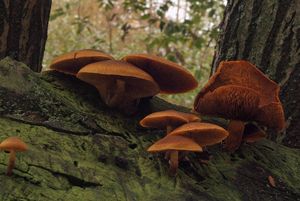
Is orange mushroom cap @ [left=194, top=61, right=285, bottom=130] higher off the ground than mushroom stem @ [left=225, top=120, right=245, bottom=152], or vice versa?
orange mushroom cap @ [left=194, top=61, right=285, bottom=130]

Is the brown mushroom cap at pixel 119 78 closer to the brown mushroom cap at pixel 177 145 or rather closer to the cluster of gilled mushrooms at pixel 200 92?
the cluster of gilled mushrooms at pixel 200 92

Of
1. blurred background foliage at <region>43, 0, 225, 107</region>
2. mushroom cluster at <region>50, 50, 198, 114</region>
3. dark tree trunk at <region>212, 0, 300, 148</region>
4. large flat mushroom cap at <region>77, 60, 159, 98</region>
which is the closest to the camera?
large flat mushroom cap at <region>77, 60, 159, 98</region>

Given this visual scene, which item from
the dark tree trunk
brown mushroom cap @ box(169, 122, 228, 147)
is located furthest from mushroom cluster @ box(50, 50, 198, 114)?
the dark tree trunk

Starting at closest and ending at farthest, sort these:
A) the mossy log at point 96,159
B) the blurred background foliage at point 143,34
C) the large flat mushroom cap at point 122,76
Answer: the mossy log at point 96,159 → the large flat mushroom cap at point 122,76 → the blurred background foliage at point 143,34

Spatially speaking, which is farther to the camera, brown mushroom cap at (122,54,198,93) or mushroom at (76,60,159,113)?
brown mushroom cap at (122,54,198,93)

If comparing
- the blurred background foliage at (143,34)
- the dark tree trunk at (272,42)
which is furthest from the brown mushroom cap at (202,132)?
the blurred background foliage at (143,34)

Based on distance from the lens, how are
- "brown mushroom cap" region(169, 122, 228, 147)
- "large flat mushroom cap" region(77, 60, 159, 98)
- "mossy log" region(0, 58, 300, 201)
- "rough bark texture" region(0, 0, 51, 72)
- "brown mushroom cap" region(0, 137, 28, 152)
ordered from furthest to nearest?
"rough bark texture" region(0, 0, 51, 72)
"large flat mushroom cap" region(77, 60, 159, 98)
"brown mushroom cap" region(169, 122, 228, 147)
"mossy log" region(0, 58, 300, 201)
"brown mushroom cap" region(0, 137, 28, 152)

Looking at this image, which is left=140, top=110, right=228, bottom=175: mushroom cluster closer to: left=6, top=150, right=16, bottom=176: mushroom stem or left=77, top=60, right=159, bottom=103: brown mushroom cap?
left=77, top=60, right=159, bottom=103: brown mushroom cap
